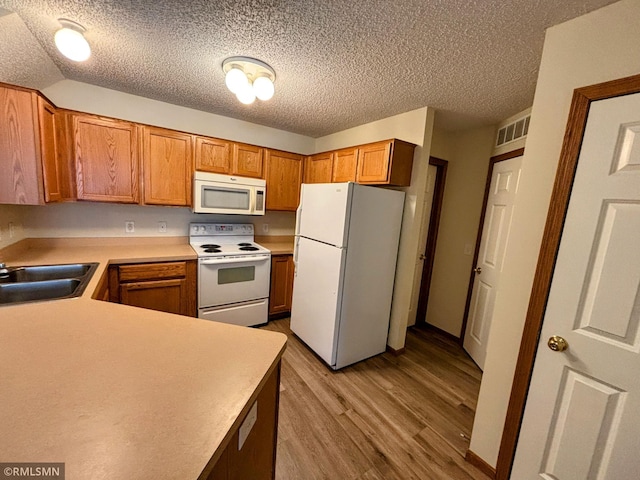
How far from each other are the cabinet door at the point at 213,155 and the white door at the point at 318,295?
1180 mm

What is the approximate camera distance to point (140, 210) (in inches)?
108

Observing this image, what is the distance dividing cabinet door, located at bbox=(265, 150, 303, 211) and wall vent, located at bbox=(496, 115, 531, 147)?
2.19 m

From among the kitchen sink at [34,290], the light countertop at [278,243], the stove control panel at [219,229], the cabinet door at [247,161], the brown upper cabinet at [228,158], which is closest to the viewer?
the kitchen sink at [34,290]

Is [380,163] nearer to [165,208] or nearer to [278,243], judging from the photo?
[278,243]

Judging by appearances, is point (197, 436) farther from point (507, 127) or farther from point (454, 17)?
point (507, 127)

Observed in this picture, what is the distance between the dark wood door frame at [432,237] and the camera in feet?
10.2

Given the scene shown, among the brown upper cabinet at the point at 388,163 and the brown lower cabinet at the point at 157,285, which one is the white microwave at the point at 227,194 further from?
the brown upper cabinet at the point at 388,163

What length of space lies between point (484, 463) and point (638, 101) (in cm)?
193

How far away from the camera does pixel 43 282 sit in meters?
1.64

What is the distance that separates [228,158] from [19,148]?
1556 millimetres

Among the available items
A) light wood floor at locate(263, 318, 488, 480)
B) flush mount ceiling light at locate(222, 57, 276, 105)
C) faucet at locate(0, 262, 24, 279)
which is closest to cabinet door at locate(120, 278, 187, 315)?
faucet at locate(0, 262, 24, 279)

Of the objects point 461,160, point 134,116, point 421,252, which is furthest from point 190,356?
point 461,160

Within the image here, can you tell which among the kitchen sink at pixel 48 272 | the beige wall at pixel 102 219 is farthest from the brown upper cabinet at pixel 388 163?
the kitchen sink at pixel 48 272

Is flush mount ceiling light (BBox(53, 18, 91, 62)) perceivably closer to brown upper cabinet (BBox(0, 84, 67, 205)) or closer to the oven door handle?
brown upper cabinet (BBox(0, 84, 67, 205))
